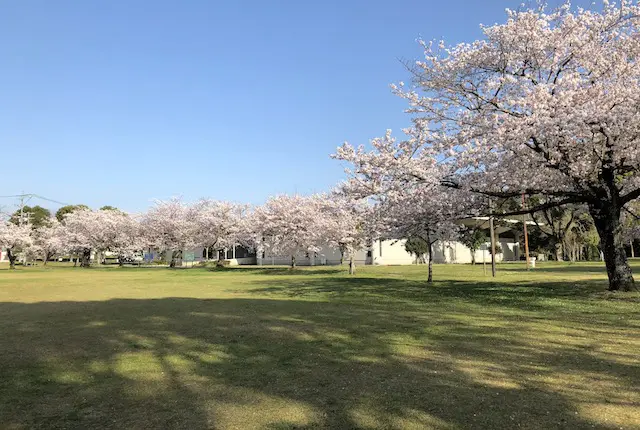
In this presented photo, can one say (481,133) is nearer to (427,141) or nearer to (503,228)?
(427,141)

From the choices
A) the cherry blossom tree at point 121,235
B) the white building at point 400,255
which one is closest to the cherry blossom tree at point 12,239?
the cherry blossom tree at point 121,235

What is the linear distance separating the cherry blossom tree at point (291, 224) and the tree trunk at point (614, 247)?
21.5m

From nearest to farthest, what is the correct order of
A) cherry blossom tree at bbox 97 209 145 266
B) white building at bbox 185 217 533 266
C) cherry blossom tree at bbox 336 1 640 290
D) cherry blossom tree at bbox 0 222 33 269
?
cherry blossom tree at bbox 336 1 640 290, cherry blossom tree at bbox 0 222 33 269, white building at bbox 185 217 533 266, cherry blossom tree at bbox 97 209 145 266

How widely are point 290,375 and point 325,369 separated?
0.53 metres

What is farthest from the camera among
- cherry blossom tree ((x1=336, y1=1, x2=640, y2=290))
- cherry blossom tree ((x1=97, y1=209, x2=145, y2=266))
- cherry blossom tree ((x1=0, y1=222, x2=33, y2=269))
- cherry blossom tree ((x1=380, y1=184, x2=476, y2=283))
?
cherry blossom tree ((x1=97, y1=209, x2=145, y2=266))

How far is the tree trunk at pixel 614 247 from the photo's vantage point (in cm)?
1419

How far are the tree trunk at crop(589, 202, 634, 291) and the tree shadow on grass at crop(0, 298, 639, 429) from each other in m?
7.29

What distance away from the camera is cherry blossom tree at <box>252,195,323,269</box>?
36531 mm

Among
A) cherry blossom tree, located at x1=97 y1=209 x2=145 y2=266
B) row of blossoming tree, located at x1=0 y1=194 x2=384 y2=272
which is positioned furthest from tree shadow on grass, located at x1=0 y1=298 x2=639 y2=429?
cherry blossom tree, located at x1=97 y1=209 x2=145 y2=266

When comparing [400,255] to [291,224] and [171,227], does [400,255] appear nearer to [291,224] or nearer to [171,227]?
[291,224]

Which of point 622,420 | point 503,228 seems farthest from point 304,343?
point 503,228

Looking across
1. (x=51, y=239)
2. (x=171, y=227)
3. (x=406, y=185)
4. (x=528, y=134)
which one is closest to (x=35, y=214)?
(x=51, y=239)

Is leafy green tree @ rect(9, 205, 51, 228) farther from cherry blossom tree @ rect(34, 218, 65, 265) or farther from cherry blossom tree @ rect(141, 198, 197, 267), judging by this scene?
cherry blossom tree @ rect(141, 198, 197, 267)

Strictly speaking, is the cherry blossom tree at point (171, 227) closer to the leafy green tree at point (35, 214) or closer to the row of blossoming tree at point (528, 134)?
the row of blossoming tree at point (528, 134)
